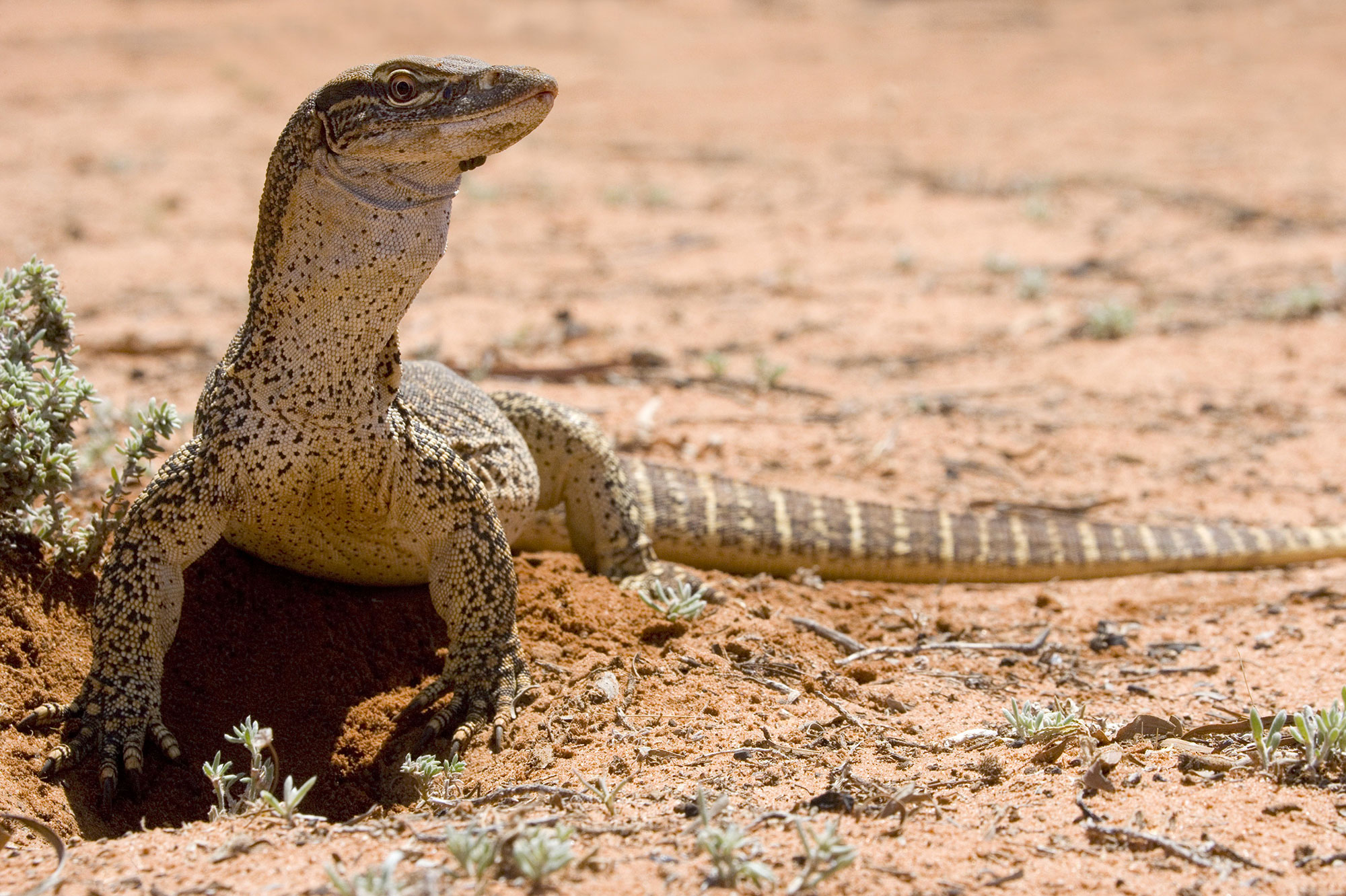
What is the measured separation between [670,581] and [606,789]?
2.16 meters

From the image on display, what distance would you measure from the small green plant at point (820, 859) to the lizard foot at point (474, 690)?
4.91 feet

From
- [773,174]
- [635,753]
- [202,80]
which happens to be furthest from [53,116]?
[635,753]

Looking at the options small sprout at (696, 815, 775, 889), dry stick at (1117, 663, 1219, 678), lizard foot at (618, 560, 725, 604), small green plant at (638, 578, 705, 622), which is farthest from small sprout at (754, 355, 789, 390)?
small sprout at (696, 815, 775, 889)

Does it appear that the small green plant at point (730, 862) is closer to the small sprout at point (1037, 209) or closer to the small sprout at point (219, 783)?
the small sprout at point (219, 783)

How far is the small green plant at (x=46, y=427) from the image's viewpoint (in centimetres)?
443

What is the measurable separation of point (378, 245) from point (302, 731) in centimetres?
170

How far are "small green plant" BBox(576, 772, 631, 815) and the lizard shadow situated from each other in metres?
0.78

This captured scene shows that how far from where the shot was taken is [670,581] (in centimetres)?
562

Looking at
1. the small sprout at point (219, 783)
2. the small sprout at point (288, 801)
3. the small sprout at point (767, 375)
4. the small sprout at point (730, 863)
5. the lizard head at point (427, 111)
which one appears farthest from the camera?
the small sprout at point (767, 375)

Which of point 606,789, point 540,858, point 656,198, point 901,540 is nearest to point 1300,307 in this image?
point 901,540

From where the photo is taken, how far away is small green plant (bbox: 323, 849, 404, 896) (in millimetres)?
2799

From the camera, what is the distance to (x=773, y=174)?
15.4m

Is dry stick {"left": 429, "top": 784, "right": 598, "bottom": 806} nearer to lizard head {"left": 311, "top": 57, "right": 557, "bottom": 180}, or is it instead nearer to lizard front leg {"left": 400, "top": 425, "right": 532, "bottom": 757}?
lizard front leg {"left": 400, "top": 425, "right": 532, "bottom": 757}

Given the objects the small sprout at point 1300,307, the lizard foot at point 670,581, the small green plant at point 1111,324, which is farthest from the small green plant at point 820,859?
the small sprout at point 1300,307
